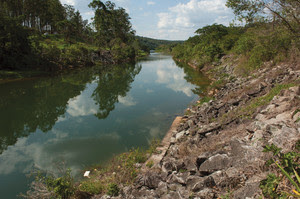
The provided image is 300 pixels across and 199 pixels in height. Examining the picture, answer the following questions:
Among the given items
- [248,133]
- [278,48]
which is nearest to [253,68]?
[278,48]

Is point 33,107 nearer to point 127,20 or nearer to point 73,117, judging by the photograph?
point 73,117

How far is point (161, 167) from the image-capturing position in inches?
263

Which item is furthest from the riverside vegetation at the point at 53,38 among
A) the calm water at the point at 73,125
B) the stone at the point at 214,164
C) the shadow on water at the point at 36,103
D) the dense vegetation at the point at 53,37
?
the stone at the point at 214,164

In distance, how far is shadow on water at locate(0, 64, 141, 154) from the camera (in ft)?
43.1

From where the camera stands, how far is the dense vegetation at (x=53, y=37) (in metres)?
31.3

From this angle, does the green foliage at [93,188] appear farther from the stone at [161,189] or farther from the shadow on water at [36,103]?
the shadow on water at [36,103]

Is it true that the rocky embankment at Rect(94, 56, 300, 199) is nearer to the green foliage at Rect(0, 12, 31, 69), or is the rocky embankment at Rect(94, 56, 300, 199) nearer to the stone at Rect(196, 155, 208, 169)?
the stone at Rect(196, 155, 208, 169)

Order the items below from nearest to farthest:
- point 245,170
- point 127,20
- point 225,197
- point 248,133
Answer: point 225,197, point 245,170, point 248,133, point 127,20

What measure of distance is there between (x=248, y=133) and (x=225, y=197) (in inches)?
120

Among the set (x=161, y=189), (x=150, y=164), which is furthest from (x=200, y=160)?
(x=150, y=164)

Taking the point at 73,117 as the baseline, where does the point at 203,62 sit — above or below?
above

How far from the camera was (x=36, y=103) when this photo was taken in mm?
18781

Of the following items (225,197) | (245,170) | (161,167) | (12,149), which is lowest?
(12,149)

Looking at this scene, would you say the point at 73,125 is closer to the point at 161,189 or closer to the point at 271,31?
the point at 161,189
